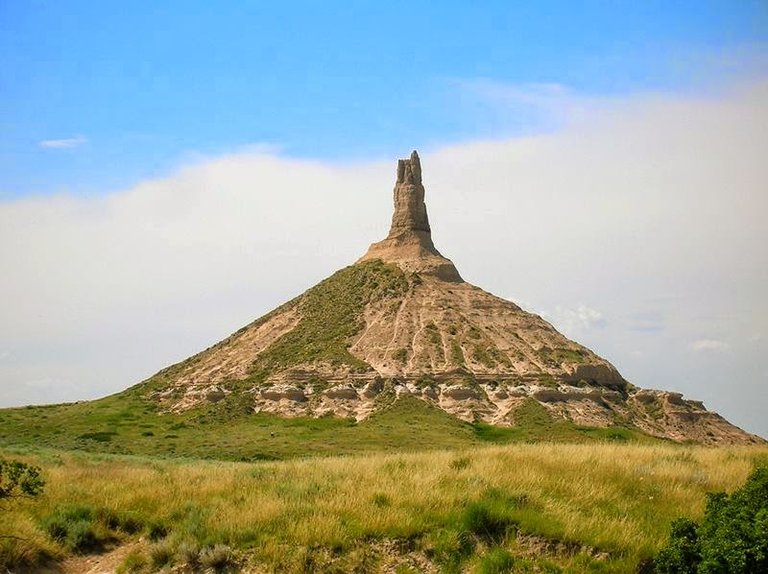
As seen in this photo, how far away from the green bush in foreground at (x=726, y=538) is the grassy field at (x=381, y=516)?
35.3 inches

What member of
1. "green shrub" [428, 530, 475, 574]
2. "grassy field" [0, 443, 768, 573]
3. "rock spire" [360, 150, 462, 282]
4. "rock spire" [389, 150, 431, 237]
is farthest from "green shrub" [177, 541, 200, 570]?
"rock spire" [389, 150, 431, 237]

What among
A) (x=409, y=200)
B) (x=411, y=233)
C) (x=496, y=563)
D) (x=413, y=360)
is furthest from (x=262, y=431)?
(x=496, y=563)

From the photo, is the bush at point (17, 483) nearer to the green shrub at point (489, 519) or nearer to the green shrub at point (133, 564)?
the green shrub at point (133, 564)

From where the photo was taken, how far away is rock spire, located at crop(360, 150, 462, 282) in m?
105

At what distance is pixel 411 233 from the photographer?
10744 centimetres

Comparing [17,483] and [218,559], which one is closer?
[218,559]

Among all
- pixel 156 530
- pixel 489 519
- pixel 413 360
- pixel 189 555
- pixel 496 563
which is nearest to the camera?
pixel 496 563

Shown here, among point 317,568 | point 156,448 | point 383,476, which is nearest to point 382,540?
point 317,568

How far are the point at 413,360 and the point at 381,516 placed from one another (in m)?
71.8

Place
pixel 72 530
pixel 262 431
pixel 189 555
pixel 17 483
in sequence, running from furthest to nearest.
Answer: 1. pixel 262 431
2. pixel 17 483
3. pixel 72 530
4. pixel 189 555

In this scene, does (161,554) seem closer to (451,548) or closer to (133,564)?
(133,564)

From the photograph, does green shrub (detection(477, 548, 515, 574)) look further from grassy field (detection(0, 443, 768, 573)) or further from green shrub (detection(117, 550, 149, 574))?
green shrub (detection(117, 550, 149, 574))

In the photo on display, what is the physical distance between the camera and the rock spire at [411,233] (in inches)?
4126

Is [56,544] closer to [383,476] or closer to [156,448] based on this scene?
[383,476]
